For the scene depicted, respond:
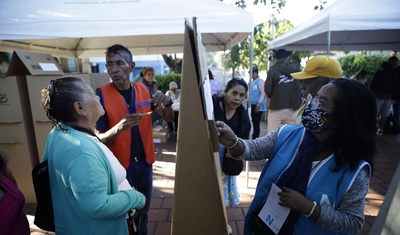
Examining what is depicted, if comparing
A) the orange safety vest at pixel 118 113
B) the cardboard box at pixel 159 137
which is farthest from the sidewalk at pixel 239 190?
the orange safety vest at pixel 118 113

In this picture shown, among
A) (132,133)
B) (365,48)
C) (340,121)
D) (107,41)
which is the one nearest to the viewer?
(340,121)

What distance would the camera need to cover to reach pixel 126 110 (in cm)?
199

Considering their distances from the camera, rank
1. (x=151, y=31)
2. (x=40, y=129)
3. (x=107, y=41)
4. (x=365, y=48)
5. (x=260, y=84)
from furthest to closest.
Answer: (x=365, y=48) → (x=260, y=84) → (x=107, y=41) → (x=40, y=129) → (x=151, y=31)

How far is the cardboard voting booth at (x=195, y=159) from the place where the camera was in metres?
0.72

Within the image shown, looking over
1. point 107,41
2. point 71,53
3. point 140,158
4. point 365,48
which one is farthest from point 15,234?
point 365,48

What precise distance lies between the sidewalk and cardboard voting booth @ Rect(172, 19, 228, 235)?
81.3 inches

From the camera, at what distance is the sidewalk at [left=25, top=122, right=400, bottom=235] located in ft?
9.21

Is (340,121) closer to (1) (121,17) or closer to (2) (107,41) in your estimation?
(1) (121,17)

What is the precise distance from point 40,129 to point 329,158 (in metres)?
3.19

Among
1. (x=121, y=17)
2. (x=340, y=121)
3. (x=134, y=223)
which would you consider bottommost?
(x=134, y=223)

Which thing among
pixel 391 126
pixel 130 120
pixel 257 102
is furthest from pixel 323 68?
pixel 391 126

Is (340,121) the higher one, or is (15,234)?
(340,121)

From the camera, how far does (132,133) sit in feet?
6.68

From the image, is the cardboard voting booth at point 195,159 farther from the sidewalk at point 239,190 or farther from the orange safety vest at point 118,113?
the sidewalk at point 239,190
